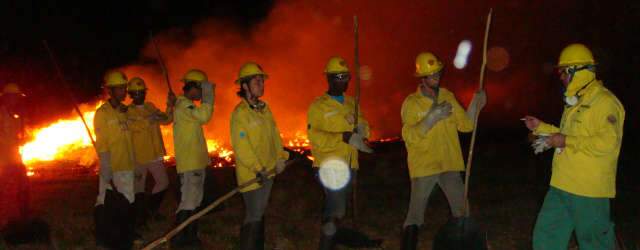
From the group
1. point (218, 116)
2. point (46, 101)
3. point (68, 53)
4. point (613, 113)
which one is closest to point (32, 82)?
point (46, 101)

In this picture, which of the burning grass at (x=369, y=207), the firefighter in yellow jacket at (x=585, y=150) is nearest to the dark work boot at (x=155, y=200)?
the burning grass at (x=369, y=207)

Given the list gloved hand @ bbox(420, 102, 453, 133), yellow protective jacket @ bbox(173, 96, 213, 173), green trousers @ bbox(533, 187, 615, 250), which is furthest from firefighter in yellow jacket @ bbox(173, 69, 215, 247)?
green trousers @ bbox(533, 187, 615, 250)

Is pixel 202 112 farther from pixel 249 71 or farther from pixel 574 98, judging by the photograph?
pixel 574 98

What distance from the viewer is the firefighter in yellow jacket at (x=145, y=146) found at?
7621mm

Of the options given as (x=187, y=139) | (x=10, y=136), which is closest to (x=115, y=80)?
(x=187, y=139)

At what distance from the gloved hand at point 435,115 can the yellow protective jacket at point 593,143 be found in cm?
104

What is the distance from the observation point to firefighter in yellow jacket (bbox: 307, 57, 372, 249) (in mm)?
5820

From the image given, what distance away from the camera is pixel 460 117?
5.61 m

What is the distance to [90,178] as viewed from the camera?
14789mm

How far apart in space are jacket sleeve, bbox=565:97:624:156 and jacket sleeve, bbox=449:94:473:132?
4.36 feet

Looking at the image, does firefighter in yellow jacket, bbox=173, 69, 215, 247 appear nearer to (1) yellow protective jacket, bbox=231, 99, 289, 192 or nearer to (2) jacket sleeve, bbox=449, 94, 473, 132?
(1) yellow protective jacket, bbox=231, 99, 289, 192

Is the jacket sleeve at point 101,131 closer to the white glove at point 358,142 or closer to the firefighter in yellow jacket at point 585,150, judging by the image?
the white glove at point 358,142

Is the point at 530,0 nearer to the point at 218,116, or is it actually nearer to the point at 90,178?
the point at 218,116

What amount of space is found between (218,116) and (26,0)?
14443 mm
